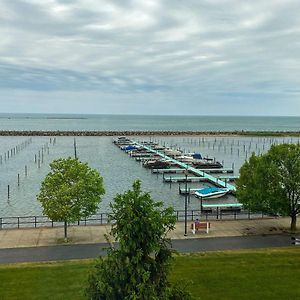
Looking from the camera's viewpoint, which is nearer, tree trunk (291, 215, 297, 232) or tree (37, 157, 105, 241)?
tree (37, 157, 105, 241)

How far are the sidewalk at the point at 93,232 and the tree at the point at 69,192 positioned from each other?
64.6 inches

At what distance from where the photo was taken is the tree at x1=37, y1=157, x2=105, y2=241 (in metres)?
31.3

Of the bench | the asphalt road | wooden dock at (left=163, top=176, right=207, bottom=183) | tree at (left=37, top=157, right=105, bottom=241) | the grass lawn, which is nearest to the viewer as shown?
the grass lawn

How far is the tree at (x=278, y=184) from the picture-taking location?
111 feet

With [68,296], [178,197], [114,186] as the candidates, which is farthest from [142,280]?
[114,186]

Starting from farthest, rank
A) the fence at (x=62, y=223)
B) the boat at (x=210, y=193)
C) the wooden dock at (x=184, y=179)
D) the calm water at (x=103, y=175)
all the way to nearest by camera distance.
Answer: the wooden dock at (x=184, y=179) < the boat at (x=210, y=193) < the calm water at (x=103, y=175) < the fence at (x=62, y=223)

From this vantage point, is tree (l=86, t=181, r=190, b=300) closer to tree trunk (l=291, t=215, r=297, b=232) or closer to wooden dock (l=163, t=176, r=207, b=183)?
tree trunk (l=291, t=215, r=297, b=232)

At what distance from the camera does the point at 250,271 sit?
965 inches

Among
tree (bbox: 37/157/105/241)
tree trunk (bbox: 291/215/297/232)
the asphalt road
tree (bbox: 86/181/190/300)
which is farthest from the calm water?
tree (bbox: 86/181/190/300)

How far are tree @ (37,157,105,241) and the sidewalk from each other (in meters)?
1.64

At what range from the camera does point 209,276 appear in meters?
23.7

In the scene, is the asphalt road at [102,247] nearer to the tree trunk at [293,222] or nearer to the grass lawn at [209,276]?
the grass lawn at [209,276]

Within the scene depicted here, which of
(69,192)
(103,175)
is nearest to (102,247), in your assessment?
(69,192)

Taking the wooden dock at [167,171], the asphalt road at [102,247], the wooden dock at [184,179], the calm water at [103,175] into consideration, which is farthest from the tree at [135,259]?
the wooden dock at [167,171]
